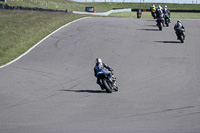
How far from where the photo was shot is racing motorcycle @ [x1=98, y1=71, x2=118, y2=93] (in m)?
13.4

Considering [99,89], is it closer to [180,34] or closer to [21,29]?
[180,34]

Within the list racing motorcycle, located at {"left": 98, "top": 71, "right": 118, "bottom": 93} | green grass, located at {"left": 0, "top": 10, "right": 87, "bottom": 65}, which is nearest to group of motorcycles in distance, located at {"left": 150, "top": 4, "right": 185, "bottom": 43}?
green grass, located at {"left": 0, "top": 10, "right": 87, "bottom": 65}

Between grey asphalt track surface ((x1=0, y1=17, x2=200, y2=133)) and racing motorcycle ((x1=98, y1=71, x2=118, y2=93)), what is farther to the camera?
racing motorcycle ((x1=98, y1=71, x2=118, y2=93))

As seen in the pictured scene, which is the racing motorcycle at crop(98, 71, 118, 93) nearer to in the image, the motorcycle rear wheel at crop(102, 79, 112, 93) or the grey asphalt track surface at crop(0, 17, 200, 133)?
the motorcycle rear wheel at crop(102, 79, 112, 93)

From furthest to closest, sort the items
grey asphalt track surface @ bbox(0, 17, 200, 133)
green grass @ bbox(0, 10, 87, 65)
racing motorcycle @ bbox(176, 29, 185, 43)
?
racing motorcycle @ bbox(176, 29, 185, 43) < green grass @ bbox(0, 10, 87, 65) < grey asphalt track surface @ bbox(0, 17, 200, 133)

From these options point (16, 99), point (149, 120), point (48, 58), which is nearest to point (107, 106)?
point (149, 120)

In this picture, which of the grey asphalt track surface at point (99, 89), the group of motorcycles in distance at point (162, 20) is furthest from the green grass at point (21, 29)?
the group of motorcycles in distance at point (162, 20)

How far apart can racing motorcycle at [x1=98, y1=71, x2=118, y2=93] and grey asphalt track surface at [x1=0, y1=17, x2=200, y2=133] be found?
0.98 ft

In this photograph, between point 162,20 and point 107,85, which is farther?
point 162,20

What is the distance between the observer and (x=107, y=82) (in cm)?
1372

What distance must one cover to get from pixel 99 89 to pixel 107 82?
0.82m

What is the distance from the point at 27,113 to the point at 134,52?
15242mm

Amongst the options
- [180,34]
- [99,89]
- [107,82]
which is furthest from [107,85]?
[180,34]

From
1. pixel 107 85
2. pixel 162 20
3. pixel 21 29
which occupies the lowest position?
pixel 21 29
